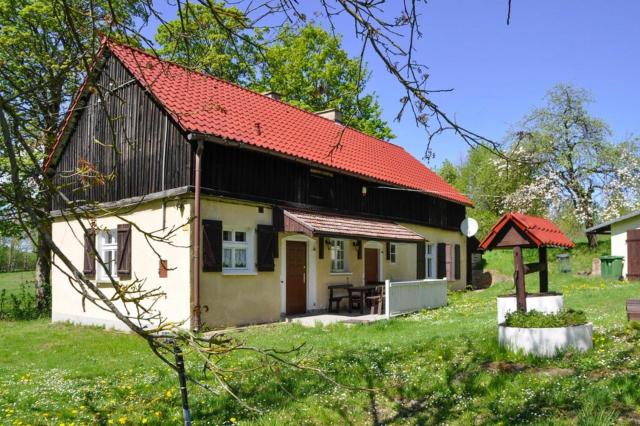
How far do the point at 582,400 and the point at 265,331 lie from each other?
8.29m

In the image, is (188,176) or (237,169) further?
(237,169)

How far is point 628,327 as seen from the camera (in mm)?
8578

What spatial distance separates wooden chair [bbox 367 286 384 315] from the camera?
15742mm

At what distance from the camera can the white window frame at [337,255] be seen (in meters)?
17.2

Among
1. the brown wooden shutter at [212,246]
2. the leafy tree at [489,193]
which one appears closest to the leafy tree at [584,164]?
the leafy tree at [489,193]

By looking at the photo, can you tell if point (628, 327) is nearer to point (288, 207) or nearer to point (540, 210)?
point (288, 207)

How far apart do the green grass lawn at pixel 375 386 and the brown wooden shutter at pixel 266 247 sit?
4.01 meters

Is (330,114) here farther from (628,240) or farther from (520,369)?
(520,369)

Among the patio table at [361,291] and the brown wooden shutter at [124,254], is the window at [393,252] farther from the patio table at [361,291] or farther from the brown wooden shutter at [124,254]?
the brown wooden shutter at [124,254]

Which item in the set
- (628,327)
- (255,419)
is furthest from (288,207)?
(255,419)

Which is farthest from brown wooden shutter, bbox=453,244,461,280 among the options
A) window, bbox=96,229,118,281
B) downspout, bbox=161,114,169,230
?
window, bbox=96,229,118,281

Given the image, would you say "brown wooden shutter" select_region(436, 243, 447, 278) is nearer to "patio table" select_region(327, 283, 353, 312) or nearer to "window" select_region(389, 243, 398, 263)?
"window" select_region(389, 243, 398, 263)

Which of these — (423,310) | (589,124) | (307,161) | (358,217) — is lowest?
(423,310)

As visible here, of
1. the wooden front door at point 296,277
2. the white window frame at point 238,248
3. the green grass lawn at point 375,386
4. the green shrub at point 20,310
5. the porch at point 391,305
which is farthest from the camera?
the green shrub at point 20,310
